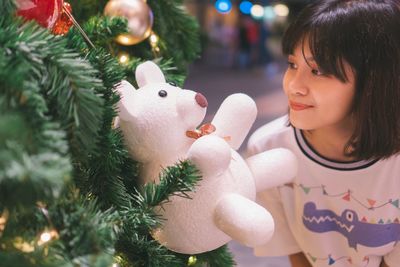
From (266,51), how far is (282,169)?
6.52m

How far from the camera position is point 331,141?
0.90m

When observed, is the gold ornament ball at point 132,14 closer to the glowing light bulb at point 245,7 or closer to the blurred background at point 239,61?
the blurred background at point 239,61

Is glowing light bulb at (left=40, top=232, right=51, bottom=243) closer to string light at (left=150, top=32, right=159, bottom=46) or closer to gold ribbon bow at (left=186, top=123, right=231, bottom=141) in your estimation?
gold ribbon bow at (left=186, top=123, right=231, bottom=141)

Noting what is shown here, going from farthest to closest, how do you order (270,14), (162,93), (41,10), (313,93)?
(270,14), (313,93), (162,93), (41,10)

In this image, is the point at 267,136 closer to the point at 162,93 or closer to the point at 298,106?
the point at 298,106

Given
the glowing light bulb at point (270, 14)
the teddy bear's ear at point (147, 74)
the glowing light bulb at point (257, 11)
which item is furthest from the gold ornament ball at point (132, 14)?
the glowing light bulb at point (270, 14)

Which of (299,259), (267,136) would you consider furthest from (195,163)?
(299,259)

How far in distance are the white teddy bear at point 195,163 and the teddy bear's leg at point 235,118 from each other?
4 cm

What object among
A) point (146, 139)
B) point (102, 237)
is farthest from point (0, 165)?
point (146, 139)

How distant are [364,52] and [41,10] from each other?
1.64 ft

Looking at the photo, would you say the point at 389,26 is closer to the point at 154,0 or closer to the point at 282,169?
the point at 282,169

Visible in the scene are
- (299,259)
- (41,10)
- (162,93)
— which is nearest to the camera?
(41,10)

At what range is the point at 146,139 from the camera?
571 mm

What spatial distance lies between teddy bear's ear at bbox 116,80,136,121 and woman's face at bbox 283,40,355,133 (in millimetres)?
310
